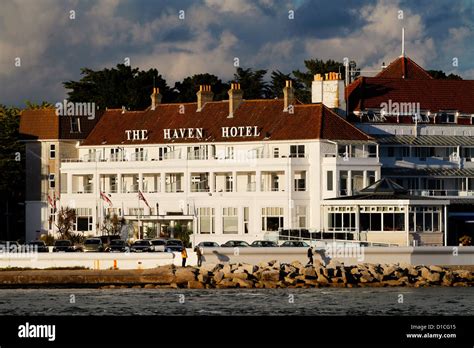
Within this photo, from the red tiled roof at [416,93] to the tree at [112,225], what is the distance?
67.2 ft

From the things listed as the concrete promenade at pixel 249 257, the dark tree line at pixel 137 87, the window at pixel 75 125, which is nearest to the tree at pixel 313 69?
the dark tree line at pixel 137 87

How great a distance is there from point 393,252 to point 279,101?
104 feet

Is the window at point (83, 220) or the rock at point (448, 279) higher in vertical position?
the window at point (83, 220)

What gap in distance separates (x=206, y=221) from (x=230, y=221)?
1.91m

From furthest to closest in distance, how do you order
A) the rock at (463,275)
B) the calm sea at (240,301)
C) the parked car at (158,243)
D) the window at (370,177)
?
the window at (370,177), the parked car at (158,243), the rock at (463,275), the calm sea at (240,301)

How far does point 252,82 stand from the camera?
16525 centimetres

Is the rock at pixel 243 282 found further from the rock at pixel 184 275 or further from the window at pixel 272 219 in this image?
the window at pixel 272 219

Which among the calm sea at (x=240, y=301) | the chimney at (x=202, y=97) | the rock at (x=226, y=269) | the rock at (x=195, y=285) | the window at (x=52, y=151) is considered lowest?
the calm sea at (x=240, y=301)

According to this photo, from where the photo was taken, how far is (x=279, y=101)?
119750 mm

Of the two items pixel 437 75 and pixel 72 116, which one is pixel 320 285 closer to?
pixel 72 116

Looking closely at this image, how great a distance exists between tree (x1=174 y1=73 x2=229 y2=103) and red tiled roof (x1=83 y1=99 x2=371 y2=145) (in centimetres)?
2578

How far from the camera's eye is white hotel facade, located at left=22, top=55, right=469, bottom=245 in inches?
4183

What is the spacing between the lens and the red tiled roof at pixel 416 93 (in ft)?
412
